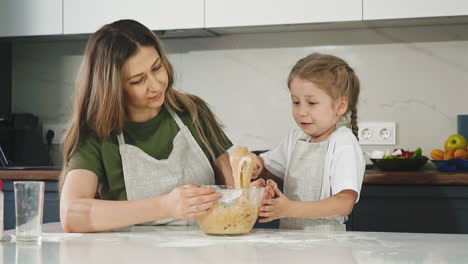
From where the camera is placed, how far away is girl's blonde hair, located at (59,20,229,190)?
5.28 ft

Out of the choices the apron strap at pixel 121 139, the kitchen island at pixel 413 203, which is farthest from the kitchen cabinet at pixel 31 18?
the apron strap at pixel 121 139

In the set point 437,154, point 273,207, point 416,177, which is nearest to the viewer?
point 273,207

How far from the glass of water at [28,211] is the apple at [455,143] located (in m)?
1.86

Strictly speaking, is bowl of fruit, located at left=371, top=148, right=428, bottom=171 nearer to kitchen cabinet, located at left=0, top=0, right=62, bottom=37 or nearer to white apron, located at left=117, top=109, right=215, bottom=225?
white apron, located at left=117, top=109, right=215, bottom=225

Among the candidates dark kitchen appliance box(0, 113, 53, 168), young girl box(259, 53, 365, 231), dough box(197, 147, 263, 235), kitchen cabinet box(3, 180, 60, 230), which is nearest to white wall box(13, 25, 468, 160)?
dark kitchen appliance box(0, 113, 53, 168)

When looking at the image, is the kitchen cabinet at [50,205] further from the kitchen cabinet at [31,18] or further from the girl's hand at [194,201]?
the girl's hand at [194,201]

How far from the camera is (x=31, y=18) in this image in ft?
9.84

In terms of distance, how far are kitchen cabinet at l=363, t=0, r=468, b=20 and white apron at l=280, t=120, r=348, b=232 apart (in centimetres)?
104

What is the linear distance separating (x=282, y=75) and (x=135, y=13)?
2.29 feet

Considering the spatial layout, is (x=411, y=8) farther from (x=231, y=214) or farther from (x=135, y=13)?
(x=231, y=214)

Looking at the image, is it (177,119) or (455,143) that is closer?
(177,119)

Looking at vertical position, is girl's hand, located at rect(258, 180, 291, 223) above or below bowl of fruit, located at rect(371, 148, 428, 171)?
below

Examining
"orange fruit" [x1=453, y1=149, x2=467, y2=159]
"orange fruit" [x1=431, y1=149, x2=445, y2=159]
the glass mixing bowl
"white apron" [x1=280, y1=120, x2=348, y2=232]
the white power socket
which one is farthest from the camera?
the white power socket

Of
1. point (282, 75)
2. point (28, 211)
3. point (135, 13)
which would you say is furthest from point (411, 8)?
point (28, 211)
